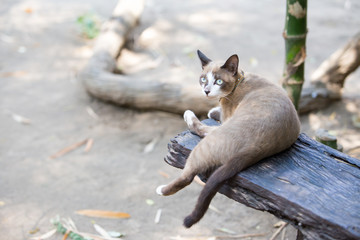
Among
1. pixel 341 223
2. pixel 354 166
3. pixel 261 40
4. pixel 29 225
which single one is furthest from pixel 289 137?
pixel 261 40

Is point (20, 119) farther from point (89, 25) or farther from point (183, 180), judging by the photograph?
point (183, 180)

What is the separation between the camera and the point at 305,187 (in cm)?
229

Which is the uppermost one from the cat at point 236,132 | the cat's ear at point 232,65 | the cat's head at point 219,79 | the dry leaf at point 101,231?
the cat's ear at point 232,65

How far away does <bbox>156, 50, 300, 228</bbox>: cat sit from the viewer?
226 cm

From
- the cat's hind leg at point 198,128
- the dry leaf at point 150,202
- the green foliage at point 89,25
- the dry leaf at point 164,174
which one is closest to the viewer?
the cat's hind leg at point 198,128

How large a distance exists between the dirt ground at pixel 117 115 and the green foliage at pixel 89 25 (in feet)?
0.63

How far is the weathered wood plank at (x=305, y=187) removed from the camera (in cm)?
206

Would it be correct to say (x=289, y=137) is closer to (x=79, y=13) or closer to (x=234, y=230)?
(x=234, y=230)

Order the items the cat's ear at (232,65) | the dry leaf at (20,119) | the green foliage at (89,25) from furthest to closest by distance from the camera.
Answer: the green foliage at (89,25), the dry leaf at (20,119), the cat's ear at (232,65)

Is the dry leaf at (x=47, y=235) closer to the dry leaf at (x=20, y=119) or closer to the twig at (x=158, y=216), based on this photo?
the twig at (x=158, y=216)

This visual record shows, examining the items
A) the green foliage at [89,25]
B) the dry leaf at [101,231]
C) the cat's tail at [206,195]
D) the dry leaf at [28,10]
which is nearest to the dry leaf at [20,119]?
the dry leaf at [101,231]

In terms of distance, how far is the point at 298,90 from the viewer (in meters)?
4.03

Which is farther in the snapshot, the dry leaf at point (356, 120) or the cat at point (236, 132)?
the dry leaf at point (356, 120)

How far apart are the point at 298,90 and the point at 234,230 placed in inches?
60.8
